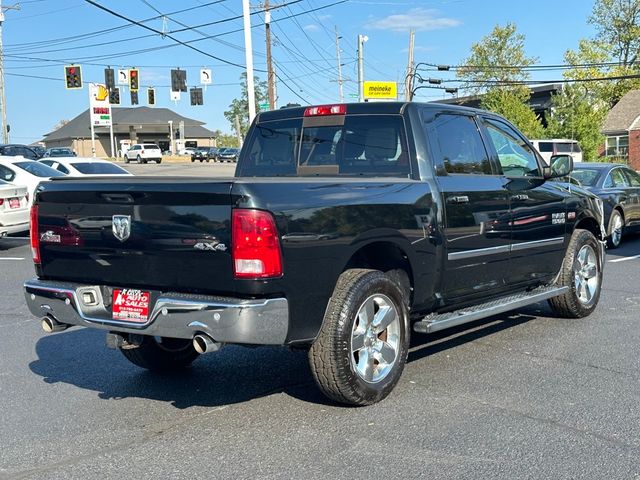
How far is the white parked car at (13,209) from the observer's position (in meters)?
13.7

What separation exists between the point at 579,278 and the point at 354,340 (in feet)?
11.7

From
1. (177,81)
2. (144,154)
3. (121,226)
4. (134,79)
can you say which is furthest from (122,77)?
(121,226)

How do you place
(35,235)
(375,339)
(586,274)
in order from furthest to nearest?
(586,274) → (35,235) → (375,339)

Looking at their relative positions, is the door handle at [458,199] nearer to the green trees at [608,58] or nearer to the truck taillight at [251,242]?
the truck taillight at [251,242]

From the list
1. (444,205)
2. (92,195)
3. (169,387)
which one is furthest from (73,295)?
(444,205)

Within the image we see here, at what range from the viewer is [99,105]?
73.6m

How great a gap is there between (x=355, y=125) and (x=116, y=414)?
2.81 meters

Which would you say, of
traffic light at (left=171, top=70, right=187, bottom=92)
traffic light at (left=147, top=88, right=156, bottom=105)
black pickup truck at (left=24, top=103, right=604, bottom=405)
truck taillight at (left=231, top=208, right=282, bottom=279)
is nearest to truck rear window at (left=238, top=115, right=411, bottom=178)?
black pickup truck at (left=24, top=103, right=604, bottom=405)

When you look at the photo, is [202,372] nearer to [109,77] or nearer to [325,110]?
[325,110]

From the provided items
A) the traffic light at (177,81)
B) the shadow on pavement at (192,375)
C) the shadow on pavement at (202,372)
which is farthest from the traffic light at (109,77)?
the shadow on pavement at (192,375)

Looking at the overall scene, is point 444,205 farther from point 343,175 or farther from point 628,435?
point 628,435

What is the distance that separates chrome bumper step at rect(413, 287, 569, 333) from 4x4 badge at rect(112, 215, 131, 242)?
6.87 ft

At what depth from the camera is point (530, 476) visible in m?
3.69

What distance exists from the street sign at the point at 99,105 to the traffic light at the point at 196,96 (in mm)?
16461
